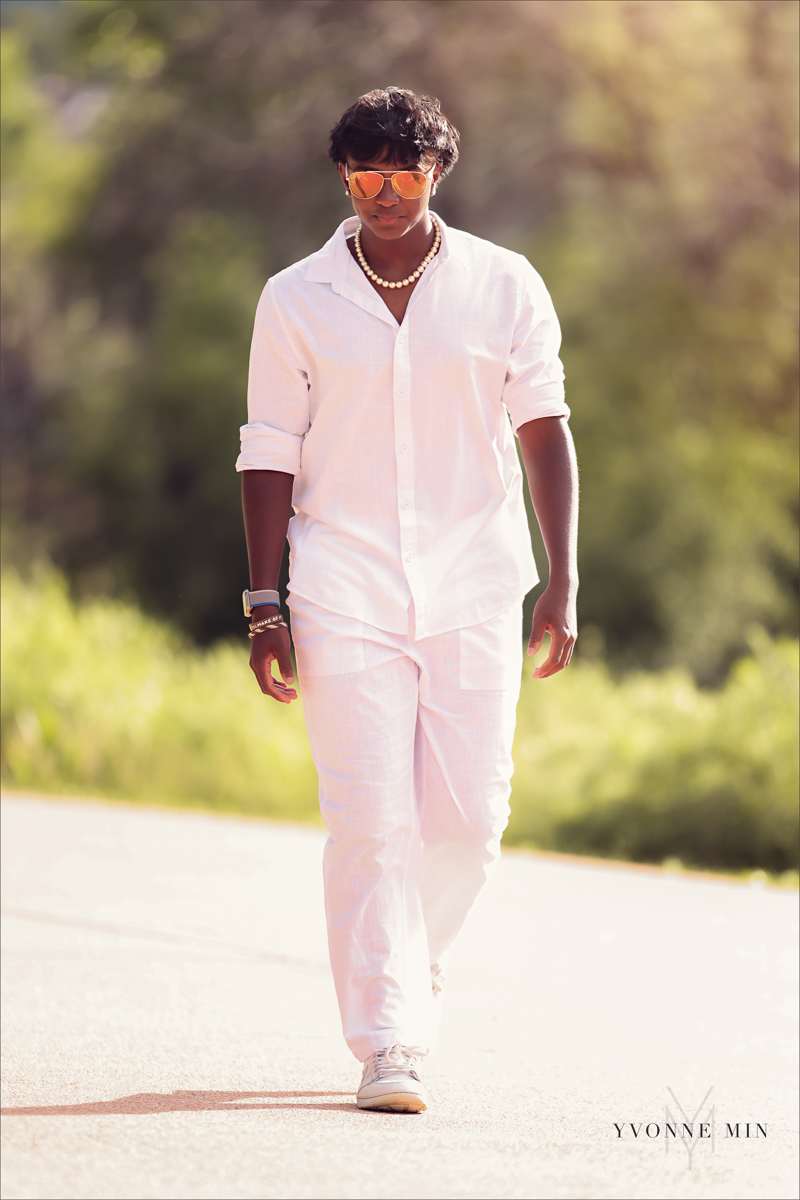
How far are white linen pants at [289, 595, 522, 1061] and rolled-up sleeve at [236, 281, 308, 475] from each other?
281 millimetres

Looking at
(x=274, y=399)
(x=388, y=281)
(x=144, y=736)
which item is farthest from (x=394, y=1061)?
(x=144, y=736)

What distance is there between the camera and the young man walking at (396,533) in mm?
3184

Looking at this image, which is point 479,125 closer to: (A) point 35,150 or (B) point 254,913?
(A) point 35,150

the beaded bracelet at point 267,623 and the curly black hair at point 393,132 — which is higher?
the curly black hair at point 393,132

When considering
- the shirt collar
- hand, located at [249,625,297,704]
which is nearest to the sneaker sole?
hand, located at [249,625,297,704]

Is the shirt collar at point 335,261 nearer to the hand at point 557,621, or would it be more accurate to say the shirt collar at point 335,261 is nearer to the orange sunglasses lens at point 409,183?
the orange sunglasses lens at point 409,183

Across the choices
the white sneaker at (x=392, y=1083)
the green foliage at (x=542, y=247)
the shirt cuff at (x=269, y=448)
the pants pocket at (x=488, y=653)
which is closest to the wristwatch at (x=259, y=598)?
the shirt cuff at (x=269, y=448)

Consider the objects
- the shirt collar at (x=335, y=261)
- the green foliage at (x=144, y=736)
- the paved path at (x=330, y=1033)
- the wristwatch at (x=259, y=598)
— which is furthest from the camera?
the green foliage at (x=144, y=736)

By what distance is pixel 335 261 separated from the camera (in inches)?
128

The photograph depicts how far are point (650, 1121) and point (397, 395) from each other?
156 centimetres

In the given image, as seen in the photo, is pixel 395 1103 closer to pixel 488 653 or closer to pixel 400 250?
pixel 488 653

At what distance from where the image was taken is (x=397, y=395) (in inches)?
125

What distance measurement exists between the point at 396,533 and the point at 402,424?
208 millimetres

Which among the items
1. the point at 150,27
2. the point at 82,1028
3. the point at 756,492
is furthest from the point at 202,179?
the point at 82,1028
